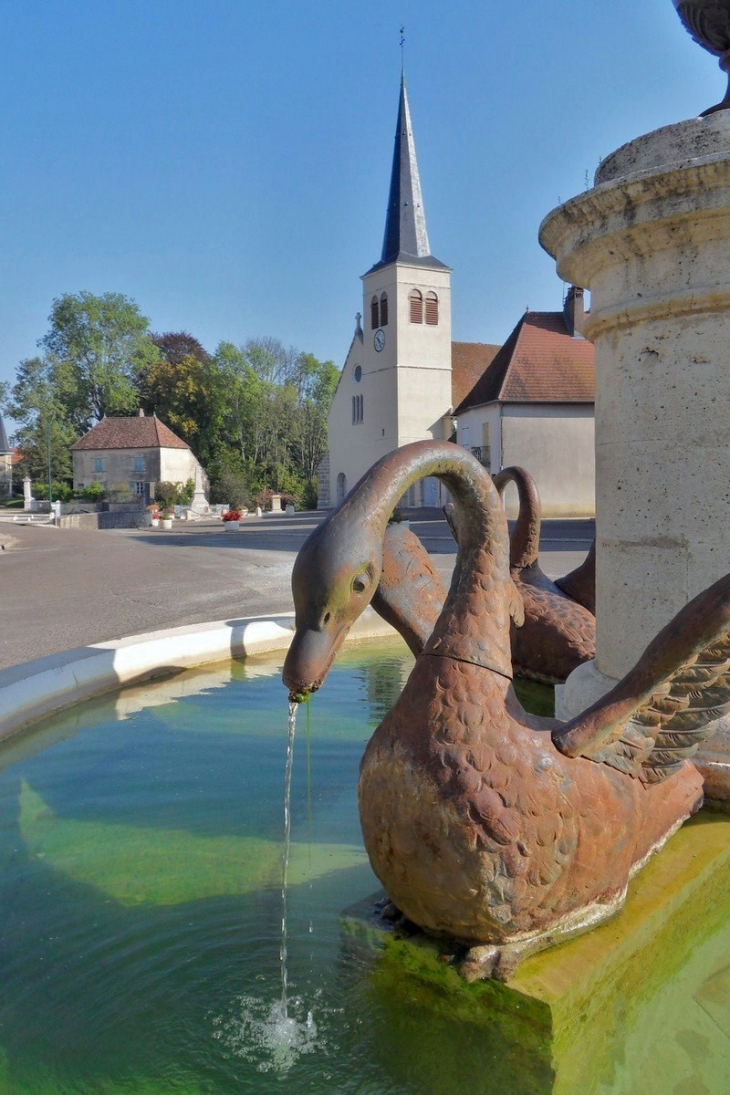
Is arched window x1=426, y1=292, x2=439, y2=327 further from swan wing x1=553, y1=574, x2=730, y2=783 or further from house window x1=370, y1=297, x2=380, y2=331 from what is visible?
swan wing x1=553, y1=574, x2=730, y2=783

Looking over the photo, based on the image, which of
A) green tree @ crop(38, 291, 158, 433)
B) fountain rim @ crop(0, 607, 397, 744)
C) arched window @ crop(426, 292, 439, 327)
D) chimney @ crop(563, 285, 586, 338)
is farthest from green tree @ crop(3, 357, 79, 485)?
fountain rim @ crop(0, 607, 397, 744)

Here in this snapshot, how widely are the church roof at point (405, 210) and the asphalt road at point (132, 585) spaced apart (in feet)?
95.8

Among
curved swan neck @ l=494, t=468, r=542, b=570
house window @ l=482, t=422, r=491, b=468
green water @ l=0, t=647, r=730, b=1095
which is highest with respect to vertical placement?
house window @ l=482, t=422, r=491, b=468

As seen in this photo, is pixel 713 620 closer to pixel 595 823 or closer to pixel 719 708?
pixel 719 708

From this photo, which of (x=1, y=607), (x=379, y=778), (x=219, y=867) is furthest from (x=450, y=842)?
(x=1, y=607)

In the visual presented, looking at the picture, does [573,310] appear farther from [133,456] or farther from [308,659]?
[308,659]

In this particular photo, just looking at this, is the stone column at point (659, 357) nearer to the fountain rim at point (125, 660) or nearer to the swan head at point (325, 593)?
the swan head at point (325, 593)

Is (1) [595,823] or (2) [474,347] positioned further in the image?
(2) [474,347]

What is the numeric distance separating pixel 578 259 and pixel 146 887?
261cm

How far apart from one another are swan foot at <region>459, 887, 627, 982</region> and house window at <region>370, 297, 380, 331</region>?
5086 cm

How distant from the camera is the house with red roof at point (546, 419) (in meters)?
34.4

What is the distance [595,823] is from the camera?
80.1 inches

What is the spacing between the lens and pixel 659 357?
271 centimetres

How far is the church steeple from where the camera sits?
4572 cm
